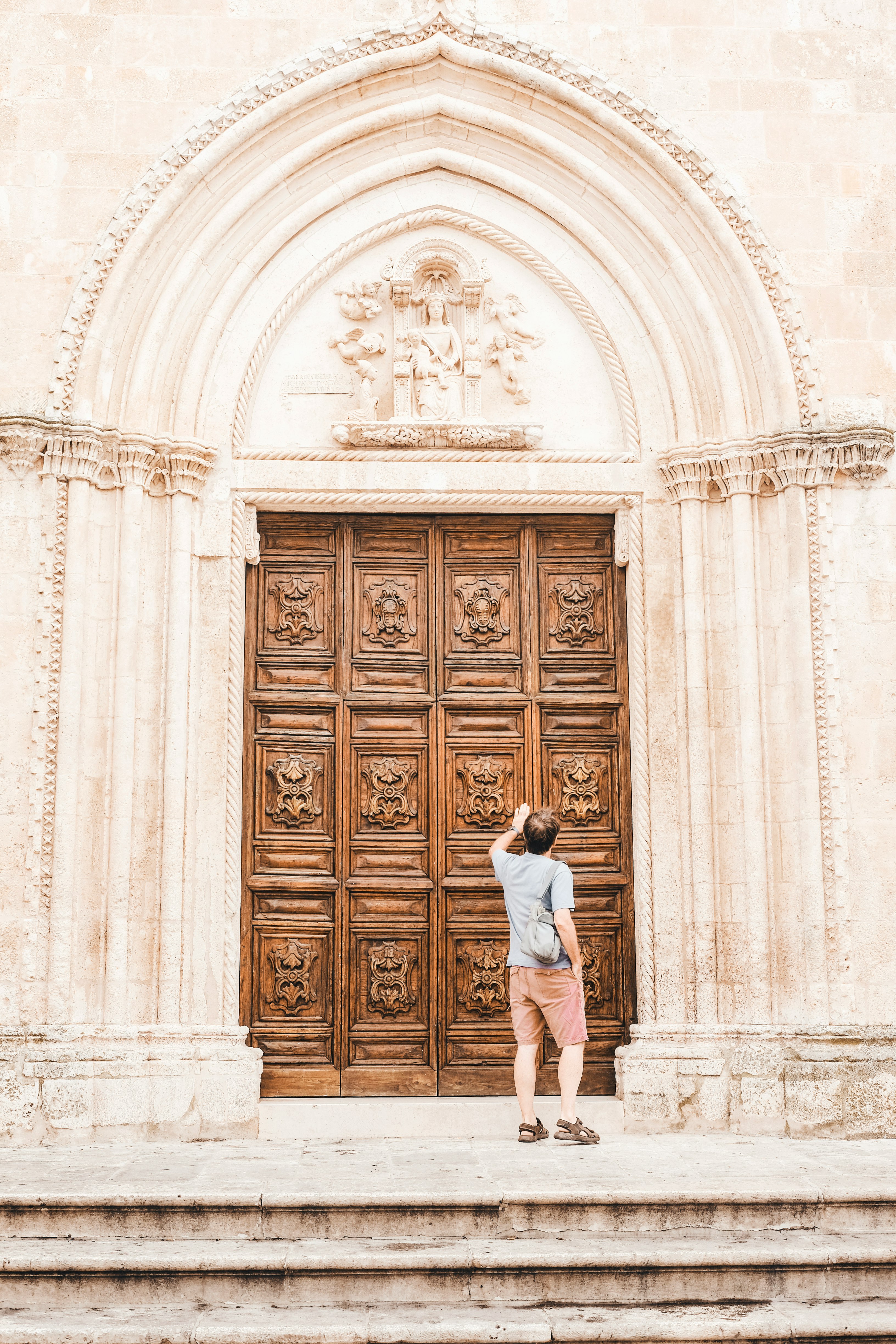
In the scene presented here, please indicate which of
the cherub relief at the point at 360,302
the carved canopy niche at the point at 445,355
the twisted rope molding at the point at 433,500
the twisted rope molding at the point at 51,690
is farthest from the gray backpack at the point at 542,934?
the cherub relief at the point at 360,302

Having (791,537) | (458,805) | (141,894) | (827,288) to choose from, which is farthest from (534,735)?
(827,288)

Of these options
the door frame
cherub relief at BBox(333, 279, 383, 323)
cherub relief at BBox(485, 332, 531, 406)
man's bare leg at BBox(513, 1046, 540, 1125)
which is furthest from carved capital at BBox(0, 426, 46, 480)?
man's bare leg at BBox(513, 1046, 540, 1125)

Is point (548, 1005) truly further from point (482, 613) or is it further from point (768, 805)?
point (482, 613)

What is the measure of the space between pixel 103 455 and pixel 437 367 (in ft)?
6.28

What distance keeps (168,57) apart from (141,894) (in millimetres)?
4549

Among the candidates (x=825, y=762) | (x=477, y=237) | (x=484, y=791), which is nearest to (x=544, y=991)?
(x=484, y=791)

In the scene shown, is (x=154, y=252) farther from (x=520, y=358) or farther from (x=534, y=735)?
(x=534, y=735)

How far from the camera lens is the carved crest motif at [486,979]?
750 cm

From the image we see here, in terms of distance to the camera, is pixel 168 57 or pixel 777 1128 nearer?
pixel 777 1128

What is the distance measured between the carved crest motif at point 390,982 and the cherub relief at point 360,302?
3.52m

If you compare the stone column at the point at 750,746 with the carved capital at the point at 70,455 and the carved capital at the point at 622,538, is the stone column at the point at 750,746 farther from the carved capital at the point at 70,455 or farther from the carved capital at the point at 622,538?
the carved capital at the point at 70,455

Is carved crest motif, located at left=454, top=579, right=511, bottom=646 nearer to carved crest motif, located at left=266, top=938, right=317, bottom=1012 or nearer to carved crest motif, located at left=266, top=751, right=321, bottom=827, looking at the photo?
carved crest motif, located at left=266, top=751, right=321, bottom=827

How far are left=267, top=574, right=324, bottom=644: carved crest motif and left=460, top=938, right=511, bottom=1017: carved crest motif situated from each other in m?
1.94

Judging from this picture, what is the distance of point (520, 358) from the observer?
7938mm
